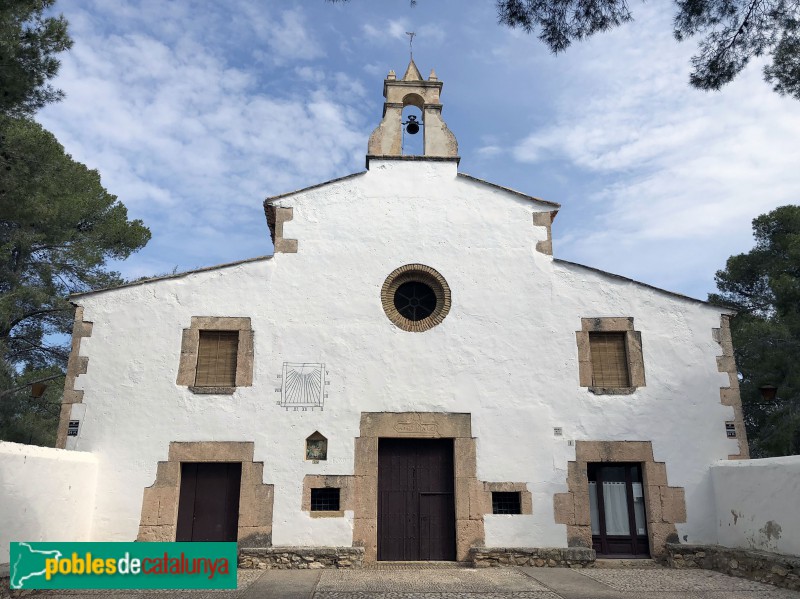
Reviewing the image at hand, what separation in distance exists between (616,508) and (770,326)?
926 cm

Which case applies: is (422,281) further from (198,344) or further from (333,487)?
(198,344)

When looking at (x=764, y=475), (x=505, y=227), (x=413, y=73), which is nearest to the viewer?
(x=764, y=475)

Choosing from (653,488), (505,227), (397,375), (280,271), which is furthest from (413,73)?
(653,488)

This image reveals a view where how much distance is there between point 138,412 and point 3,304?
645cm

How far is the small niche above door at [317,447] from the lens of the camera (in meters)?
9.66

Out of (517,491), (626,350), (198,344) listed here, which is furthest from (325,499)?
(626,350)

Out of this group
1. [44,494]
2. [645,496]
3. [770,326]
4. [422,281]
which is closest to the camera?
[44,494]

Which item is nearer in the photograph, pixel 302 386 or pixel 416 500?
pixel 416 500

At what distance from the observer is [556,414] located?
10.0m

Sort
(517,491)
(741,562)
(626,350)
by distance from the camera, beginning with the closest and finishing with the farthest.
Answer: (741,562), (517,491), (626,350)

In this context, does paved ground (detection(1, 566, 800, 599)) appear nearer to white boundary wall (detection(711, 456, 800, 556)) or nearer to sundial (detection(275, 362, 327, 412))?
white boundary wall (detection(711, 456, 800, 556))

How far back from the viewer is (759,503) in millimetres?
8562

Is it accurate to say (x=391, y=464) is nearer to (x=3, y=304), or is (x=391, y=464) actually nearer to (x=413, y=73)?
(x=413, y=73)

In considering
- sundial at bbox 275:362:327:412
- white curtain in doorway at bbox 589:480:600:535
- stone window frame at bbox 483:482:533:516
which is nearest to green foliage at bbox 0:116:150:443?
sundial at bbox 275:362:327:412
